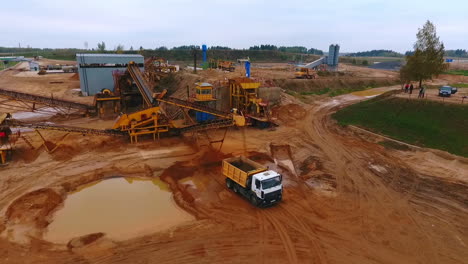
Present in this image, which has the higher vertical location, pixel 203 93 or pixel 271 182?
pixel 203 93

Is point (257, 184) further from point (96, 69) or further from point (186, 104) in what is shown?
point (96, 69)

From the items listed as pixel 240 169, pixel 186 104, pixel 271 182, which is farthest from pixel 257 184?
pixel 186 104

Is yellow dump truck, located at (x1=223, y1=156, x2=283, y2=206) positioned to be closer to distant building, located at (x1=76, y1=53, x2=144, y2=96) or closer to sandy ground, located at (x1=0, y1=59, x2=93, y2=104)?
sandy ground, located at (x1=0, y1=59, x2=93, y2=104)

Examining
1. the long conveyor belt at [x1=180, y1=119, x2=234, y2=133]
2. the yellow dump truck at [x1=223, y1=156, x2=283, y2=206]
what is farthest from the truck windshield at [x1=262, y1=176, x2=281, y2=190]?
the long conveyor belt at [x1=180, y1=119, x2=234, y2=133]

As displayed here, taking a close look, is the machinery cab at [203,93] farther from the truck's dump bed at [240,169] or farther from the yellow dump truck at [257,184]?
the yellow dump truck at [257,184]

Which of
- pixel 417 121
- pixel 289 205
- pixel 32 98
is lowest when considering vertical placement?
pixel 289 205

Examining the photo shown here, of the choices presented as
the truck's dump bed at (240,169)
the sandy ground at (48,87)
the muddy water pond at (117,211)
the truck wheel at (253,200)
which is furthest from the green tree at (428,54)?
the sandy ground at (48,87)
